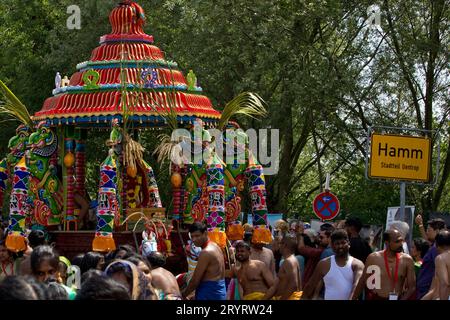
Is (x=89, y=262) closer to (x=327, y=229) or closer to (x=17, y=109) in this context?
(x=327, y=229)

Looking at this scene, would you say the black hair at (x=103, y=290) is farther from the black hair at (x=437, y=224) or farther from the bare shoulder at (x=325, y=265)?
the black hair at (x=437, y=224)

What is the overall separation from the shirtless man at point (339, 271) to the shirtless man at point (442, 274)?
3.24ft

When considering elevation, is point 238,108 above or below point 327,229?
above

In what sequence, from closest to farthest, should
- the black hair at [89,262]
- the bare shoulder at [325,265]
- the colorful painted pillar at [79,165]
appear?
1. the black hair at [89,262]
2. the bare shoulder at [325,265]
3. the colorful painted pillar at [79,165]

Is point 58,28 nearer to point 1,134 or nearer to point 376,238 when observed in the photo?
point 1,134

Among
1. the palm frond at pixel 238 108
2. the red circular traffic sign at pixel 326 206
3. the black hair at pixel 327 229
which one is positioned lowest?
the black hair at pixel 327 229

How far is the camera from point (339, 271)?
12570mm

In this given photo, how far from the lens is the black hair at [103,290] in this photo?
23.4 feet

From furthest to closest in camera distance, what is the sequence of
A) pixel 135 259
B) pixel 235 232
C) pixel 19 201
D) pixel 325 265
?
pixel 235 232 → pixel 19 201 → pixel 325 265 → pixel 135 259

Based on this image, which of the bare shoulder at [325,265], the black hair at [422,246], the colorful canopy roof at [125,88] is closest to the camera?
the bare shoulder at [325,265]

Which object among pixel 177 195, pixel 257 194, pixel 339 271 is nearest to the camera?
pixel 339 271

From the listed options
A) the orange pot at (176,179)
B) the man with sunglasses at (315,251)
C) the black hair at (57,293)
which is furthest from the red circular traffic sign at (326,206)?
the black hair at (57,293)

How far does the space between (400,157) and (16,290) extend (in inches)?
430

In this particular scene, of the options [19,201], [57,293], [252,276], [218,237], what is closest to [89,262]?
[252,276]
